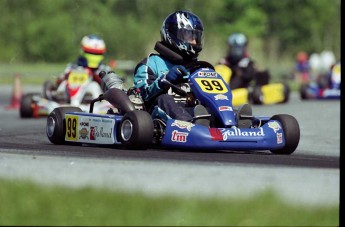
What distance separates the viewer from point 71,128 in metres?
9.60

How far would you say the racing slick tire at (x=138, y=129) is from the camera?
332 inches

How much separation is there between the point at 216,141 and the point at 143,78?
1.34m

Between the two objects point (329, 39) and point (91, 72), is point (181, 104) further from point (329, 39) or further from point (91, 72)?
point (329, 39)

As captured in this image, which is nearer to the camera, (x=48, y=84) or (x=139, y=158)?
(x=139, y=158)

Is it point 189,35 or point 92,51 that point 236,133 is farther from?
point 92,51

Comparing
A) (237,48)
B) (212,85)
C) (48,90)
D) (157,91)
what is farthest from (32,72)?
(212,85)

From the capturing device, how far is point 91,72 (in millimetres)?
15469

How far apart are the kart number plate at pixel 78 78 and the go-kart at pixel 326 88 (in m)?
7.51

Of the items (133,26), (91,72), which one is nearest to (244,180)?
(91,72)

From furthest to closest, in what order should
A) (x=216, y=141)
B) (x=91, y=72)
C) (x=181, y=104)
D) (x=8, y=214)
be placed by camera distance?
(x=91, y=72)
(x=181, y=104)
(x=216, y=141)
(x=8, y=214)

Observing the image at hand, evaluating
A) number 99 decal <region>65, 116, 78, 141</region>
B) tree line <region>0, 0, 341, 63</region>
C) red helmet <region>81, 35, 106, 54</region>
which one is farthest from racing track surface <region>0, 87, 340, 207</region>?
tree line <region>0, 0, 341, 63</region>

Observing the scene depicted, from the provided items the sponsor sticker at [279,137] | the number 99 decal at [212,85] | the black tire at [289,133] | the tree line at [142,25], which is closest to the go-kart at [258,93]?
the tree line at [142,25]

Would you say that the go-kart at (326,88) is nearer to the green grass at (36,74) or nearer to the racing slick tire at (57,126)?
the green grass at (36,74)

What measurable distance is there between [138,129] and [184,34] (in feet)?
4.72
